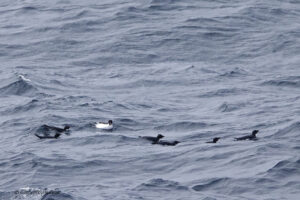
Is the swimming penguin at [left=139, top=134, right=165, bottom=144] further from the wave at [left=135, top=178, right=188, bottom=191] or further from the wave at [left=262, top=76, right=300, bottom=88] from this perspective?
the wave at [left=262, top=76, right=300, bottom=88]

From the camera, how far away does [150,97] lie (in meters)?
41.2

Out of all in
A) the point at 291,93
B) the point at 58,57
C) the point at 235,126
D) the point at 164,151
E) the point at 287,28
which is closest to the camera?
the point at 164,151

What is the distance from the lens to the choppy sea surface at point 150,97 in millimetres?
29484

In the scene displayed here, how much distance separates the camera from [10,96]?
41.6 meters

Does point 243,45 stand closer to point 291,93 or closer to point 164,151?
point 291,93

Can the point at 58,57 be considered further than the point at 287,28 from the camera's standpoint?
No

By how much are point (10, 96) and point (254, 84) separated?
952 centimetres

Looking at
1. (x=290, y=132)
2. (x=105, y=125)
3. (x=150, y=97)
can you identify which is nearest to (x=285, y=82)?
(x=150, y=97)

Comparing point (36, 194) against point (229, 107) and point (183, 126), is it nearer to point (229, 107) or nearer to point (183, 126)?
point (183, 126)

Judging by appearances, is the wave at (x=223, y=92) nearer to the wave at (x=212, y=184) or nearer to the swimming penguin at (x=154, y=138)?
the swimming penguin at (x=154, y=138)

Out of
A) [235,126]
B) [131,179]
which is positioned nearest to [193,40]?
[235,126]

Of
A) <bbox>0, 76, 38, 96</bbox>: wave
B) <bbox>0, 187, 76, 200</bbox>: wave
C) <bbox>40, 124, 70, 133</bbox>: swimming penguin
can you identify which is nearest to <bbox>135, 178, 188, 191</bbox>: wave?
<bbox>0, 187, 76, 200</bbox>: wave

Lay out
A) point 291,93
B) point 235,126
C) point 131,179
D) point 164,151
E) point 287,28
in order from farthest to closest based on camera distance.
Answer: point 287,28 → point 291,93 → point 235,126 → point 164,151 → point 131,179

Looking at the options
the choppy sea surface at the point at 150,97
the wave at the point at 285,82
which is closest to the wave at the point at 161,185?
the choppy sea surface at the point at 150,97
